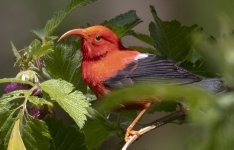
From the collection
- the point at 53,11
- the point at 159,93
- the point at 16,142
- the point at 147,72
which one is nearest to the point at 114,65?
the point at 147,72

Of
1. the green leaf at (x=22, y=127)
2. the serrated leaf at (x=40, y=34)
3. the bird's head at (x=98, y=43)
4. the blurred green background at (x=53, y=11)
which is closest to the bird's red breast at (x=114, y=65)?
the bird's head at (x=98, y=43)

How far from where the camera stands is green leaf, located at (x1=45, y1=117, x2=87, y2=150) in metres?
1.48

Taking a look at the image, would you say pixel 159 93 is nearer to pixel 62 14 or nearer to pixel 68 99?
pixel 68 99

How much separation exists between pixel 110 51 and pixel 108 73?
22 centimetres

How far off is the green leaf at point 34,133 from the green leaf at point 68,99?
0.10 meters

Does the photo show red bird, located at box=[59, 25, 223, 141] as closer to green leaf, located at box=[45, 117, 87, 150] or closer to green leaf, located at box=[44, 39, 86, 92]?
green leaf, located at box=[44, 39, 86, 92]

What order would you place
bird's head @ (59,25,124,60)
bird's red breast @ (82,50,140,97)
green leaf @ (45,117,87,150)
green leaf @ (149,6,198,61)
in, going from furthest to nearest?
bird's head @ (59,25,124,60)
bird's red breast @ (82,50,140,97)
green leaf @ (149,6,198,61)
green leaf @ (45,117,87,150)

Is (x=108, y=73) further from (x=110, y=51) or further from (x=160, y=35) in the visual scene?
(x=160, y=35)

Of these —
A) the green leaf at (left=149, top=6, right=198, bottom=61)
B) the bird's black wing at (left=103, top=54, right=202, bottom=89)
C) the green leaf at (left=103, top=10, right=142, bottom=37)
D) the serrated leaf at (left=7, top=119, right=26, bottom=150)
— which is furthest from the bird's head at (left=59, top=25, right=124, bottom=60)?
the serrated leaf at (left=7, top=119, right=26, bottom=150)

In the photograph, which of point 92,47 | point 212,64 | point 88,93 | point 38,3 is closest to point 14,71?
point 38,3

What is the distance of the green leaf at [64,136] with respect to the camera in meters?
1.48

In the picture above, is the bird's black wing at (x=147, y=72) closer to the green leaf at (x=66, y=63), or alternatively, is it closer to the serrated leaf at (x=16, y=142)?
the green leaf at (x=66, y=63)

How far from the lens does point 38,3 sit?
6961 mm

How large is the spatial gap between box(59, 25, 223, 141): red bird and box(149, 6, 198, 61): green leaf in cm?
10
